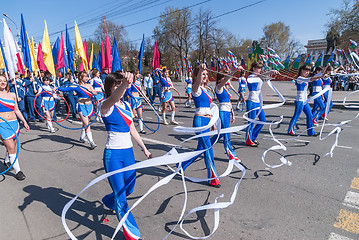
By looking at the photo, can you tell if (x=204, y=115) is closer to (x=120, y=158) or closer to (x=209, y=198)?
(x=209, y=198)

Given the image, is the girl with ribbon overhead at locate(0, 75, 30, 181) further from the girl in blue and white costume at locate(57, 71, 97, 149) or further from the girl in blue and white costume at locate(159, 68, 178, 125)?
the girl in blue and white costume at locate(159, 68, 178, 125)

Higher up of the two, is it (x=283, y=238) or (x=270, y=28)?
(x=270, y=28)

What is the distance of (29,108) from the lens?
9.65m

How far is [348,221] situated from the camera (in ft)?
8.87

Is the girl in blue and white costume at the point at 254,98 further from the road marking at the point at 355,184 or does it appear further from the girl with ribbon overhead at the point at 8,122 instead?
the girl with ribbon overhead at the point at 8,122

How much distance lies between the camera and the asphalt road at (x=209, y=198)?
2.65 metres

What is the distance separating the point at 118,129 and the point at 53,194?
6.75 feet

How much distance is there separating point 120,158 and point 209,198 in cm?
158

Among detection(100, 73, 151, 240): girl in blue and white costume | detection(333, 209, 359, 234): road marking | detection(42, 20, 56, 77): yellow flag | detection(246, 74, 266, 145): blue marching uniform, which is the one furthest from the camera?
detection(42, 20, 56, 77): yellow flag

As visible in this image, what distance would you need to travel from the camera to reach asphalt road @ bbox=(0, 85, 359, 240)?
2.65m

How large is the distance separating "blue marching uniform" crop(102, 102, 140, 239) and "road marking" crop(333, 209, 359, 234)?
7.71ft

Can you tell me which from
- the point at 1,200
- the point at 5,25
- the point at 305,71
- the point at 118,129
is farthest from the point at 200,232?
the point at 5,25

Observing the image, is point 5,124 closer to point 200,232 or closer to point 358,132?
point 200,232

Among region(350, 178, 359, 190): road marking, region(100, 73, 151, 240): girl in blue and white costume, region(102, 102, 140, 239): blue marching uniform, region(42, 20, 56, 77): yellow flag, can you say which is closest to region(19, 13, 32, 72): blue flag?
region(42, 20, 56, 77): yellow flag
